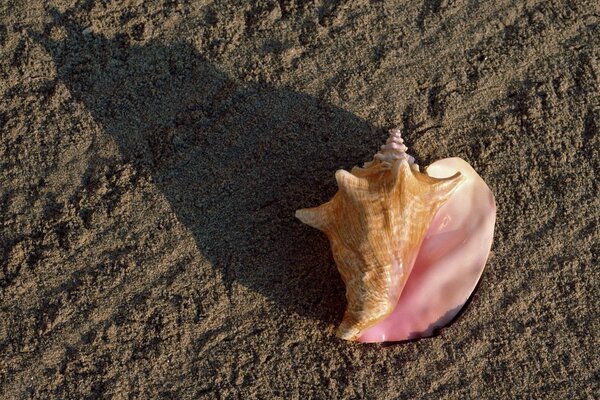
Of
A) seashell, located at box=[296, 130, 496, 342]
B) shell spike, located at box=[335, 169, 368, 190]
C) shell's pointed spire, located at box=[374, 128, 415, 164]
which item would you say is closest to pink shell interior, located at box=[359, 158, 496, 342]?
seashell, located at box=[296, 130, 496, 342]

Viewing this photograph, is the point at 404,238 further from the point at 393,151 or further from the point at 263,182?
the point at 263,182

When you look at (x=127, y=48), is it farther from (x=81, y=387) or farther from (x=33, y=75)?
(x=81, y=387)

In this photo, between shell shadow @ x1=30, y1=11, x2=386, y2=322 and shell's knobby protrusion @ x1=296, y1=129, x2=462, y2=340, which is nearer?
shell's knobby protrusion @ x1=296, y1=129, x2=462, y2=340

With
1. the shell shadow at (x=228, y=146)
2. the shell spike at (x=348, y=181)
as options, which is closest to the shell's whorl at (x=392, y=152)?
the shell spike at (x=348, y=181)

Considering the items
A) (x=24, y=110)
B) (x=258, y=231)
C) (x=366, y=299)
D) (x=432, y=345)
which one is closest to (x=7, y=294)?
(x=24, y=110)

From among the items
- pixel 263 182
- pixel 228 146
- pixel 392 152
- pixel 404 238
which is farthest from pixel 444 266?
pixel 228 146

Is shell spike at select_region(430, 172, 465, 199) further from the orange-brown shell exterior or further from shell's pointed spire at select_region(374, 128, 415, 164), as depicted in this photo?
shell's pointed spire at select_region(374, 128, 415, 164)
